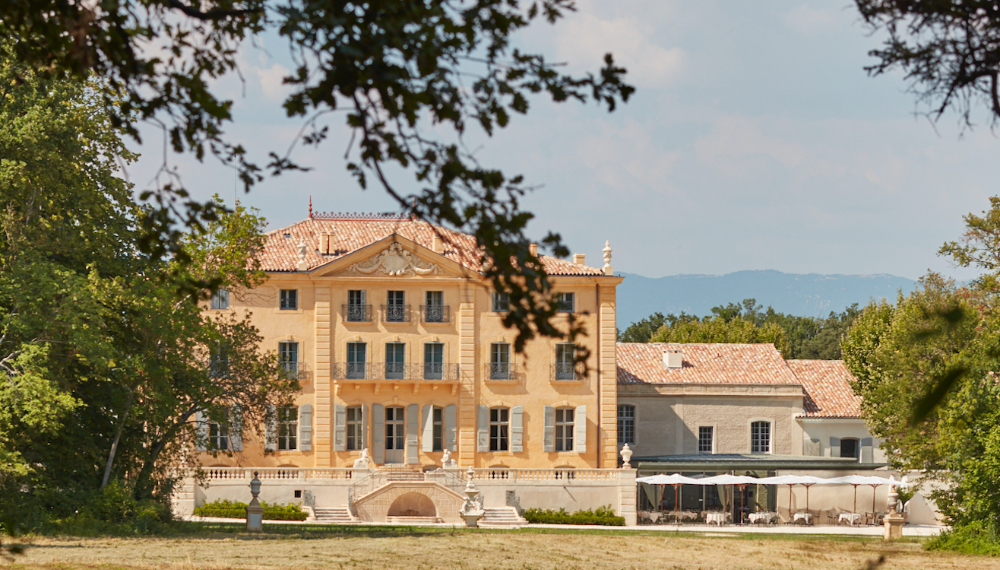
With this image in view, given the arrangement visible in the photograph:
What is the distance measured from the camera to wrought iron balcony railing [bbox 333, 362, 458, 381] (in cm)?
4328

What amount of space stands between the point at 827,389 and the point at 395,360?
18.6 metres

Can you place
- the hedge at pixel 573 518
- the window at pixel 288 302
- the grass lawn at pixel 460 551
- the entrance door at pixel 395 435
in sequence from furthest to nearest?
the entrance door at pixel 395 435 → the window at pixel 288 302 → the hedge at pixel 573 518 → the grass lawn at pixel 460 551

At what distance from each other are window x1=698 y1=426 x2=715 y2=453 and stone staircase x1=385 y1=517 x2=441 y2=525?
43.7 feet

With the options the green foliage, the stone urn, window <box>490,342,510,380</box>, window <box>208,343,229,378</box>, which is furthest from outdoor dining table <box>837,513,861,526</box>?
window <box>208,343,229,378</box>

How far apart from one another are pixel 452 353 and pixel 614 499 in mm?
8430

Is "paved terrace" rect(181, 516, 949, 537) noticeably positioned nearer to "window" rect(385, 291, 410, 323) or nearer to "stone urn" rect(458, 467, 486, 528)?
"stone urn" rect(458, 467, 486, 528)

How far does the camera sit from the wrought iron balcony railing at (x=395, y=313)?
43688 mm

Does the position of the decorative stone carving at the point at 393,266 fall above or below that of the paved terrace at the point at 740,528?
above

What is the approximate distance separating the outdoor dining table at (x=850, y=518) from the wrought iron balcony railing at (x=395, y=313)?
17.6m

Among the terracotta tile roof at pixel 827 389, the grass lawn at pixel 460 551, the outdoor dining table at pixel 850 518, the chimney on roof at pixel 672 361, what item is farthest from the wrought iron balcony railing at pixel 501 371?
the outdoor dining table at pixel 850 518

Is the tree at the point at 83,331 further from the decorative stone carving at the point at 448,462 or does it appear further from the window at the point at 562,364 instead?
the window at the point at 562,364

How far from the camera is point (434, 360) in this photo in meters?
44.0

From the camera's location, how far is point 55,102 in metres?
24.6

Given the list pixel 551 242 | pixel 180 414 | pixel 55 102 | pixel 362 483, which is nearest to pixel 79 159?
pixel 55 102
